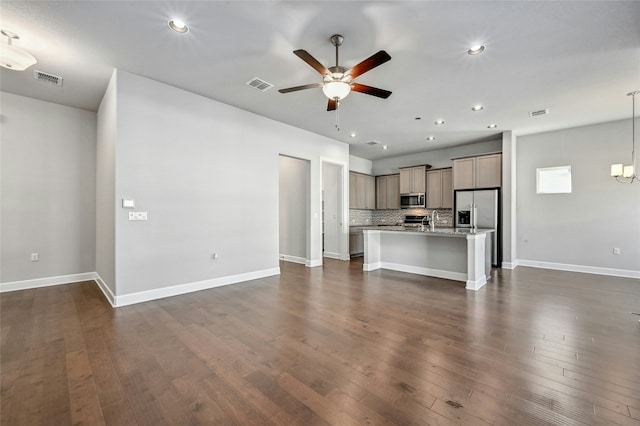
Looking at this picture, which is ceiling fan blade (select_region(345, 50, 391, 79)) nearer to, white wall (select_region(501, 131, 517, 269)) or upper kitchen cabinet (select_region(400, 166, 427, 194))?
white wall (select_region(501, 131, 517, 269))

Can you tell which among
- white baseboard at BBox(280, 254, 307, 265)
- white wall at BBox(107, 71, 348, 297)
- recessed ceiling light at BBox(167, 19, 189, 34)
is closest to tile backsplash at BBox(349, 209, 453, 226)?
white baseboard at BBox(280, 254, 307, 265)

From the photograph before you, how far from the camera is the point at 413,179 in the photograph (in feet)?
26.9

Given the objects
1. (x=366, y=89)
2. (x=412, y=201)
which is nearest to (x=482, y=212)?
(x=412, y=201)

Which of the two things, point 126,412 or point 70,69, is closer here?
point 126,412

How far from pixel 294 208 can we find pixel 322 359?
503 centimetres

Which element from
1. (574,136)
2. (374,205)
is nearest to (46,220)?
(374,205)

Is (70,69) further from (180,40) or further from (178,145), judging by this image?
(180,40)

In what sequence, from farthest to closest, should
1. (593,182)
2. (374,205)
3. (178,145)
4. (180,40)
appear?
(374,205) → (593,182) → (178,145) → (180,40)

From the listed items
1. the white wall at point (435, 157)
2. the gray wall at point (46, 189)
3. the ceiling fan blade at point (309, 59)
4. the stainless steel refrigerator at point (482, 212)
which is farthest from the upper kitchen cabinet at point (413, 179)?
the gray wall at point (46, 189)

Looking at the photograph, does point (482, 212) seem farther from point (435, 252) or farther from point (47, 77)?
Result: point (47, 77)

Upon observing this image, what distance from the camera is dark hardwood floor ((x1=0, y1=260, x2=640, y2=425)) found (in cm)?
174

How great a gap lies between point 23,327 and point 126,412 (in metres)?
2.41

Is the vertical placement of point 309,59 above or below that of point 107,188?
above

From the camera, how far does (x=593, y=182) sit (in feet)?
18.9
